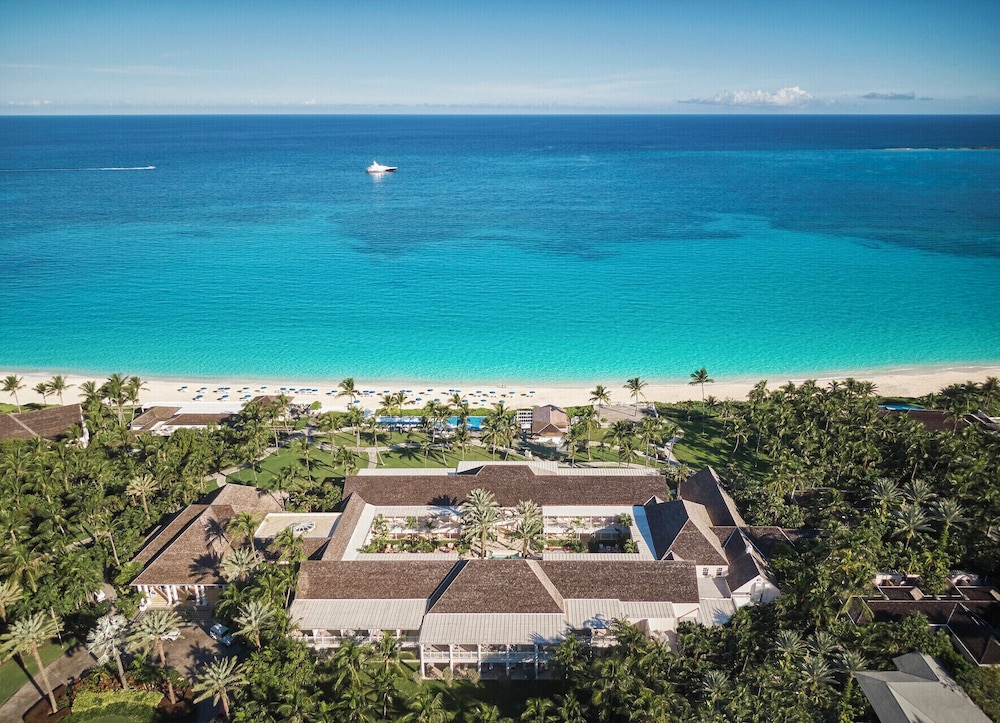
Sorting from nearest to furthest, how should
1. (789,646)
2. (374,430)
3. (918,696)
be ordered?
(918,696)
(789,646)
(374,430)

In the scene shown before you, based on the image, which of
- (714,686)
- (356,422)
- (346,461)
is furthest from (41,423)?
(714,686)

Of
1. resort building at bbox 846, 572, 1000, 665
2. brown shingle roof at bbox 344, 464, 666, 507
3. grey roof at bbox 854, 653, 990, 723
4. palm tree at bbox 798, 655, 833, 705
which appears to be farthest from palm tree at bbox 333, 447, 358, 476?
grey roof at bbox 854, 653, 990, 723

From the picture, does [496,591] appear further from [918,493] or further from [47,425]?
[47,425]

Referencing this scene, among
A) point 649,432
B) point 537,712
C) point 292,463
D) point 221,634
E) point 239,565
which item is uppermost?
point 649,432

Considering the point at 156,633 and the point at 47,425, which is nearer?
the point at 156,633

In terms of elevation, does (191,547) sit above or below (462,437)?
below

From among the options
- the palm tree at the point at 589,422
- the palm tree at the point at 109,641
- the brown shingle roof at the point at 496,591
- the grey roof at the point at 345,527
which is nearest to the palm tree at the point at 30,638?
the palm tree at the point at 109,641
